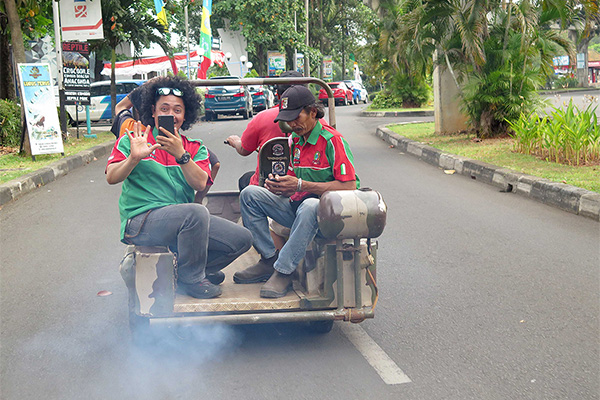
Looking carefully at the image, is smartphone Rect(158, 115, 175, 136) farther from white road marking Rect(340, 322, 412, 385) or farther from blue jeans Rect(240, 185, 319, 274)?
white road marking Rect(340, 322, 412, 385)

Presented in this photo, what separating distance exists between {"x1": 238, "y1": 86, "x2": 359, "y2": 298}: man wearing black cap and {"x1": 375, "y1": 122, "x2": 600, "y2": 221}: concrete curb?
14.8 feet

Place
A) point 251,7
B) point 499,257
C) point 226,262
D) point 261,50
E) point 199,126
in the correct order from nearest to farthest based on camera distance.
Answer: point 226,262, point 499,257, point 199,126, point 251,7, point 261,50

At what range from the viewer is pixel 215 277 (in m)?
4.67

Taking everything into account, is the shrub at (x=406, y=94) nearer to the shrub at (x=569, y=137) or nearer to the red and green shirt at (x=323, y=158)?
the shrub at (x=569, y=137)

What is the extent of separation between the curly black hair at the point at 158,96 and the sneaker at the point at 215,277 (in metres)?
0.94

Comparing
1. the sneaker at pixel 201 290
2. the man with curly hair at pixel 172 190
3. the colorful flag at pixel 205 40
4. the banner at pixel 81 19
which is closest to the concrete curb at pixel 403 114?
the colorful flag at pixel 205 40

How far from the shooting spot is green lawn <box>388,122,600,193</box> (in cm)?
948

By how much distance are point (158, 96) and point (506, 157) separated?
28.9ft

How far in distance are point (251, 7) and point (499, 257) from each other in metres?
35.4

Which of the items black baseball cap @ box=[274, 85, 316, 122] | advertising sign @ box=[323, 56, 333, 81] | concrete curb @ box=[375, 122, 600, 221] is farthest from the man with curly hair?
advertising sign @ box=[323, 56, 333, 81]

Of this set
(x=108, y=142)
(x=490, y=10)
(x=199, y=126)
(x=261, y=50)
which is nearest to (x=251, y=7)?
(x=261, y=50)

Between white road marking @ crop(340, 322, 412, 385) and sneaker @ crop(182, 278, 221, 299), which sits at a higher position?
sneaker @ crop(182, 278, 221, 299)

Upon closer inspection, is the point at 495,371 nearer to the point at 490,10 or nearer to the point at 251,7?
Result: the point at 490,10

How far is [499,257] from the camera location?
6375mm
